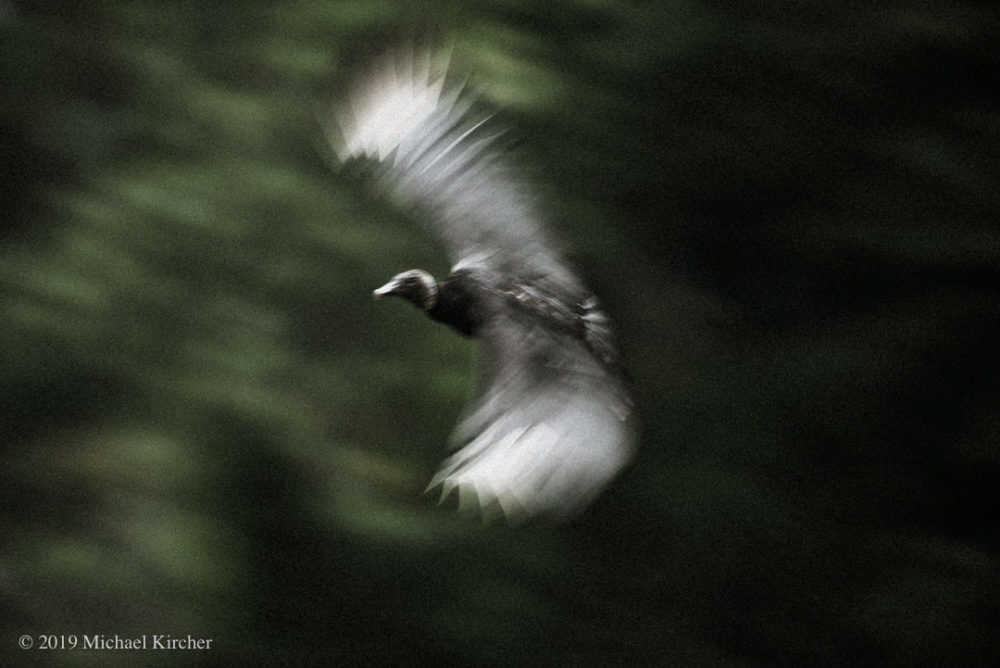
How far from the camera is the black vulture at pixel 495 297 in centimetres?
81

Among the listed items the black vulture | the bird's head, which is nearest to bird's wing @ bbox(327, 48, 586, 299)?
the black vulture

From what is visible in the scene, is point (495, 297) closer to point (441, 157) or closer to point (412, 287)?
point (412, 287)

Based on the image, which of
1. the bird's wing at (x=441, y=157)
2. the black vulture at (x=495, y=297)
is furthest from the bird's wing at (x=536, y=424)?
the bird's wing at (x=441, y=157)

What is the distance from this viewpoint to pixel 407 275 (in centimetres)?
96

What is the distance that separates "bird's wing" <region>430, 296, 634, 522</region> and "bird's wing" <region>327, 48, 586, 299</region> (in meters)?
0.17

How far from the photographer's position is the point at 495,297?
946mm

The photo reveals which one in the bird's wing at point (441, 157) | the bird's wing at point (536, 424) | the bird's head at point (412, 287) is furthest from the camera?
→ the bird's wing at point (441, 157)

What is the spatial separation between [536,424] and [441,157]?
0.40 metres

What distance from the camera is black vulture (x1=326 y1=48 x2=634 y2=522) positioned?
0.81 metres

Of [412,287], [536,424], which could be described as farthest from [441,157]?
[536,424]

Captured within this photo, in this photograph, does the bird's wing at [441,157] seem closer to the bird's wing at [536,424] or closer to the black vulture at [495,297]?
the black vulture at [495,297]

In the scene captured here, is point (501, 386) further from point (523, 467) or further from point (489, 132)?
point (489, 132)

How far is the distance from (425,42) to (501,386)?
0.51m

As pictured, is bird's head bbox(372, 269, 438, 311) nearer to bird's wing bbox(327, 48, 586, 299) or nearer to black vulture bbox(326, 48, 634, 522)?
black vulture bbox(326, 48, 634, 522)
